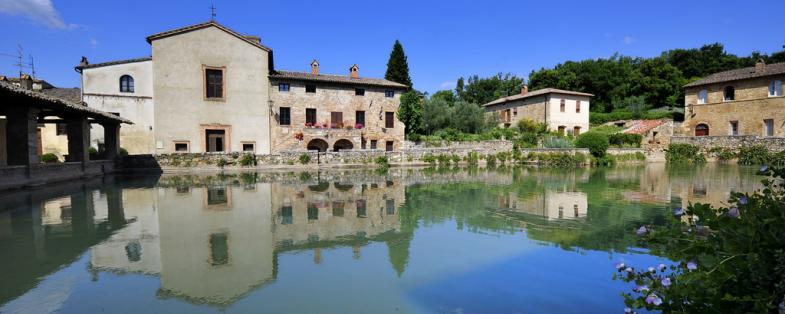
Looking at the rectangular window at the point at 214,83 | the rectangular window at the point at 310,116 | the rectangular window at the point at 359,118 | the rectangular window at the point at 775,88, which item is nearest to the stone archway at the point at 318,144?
the rectangular window at the point at 310,116

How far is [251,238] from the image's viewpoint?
6.57 meters

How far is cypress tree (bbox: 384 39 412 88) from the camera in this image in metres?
36.8

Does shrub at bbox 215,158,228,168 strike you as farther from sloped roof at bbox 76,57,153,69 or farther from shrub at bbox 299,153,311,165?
sloped roof at bbox 76,57,153,69

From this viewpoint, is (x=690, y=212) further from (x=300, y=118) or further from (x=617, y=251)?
(x=300, y=118)

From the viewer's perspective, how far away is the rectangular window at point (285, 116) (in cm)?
2822

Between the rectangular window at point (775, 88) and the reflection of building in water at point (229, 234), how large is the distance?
118 ft

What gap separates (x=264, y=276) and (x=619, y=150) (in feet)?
103

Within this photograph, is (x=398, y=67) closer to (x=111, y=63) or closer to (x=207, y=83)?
(x=207, y=83)

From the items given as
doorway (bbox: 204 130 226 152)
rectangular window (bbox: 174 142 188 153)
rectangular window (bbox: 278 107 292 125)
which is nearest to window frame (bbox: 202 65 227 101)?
doorway (bbox: 204 130 226 152)

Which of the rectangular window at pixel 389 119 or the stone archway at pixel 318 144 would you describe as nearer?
the stone archway at pixel 318 144

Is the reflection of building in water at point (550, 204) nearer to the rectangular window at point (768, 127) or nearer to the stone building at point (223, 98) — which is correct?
the stone building at point (223, 98)

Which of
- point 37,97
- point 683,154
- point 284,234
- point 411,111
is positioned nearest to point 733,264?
point 284,234

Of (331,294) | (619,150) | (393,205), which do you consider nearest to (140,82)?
(393,205)

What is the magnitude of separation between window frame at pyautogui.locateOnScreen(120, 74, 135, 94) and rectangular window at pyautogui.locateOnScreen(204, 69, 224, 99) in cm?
456
